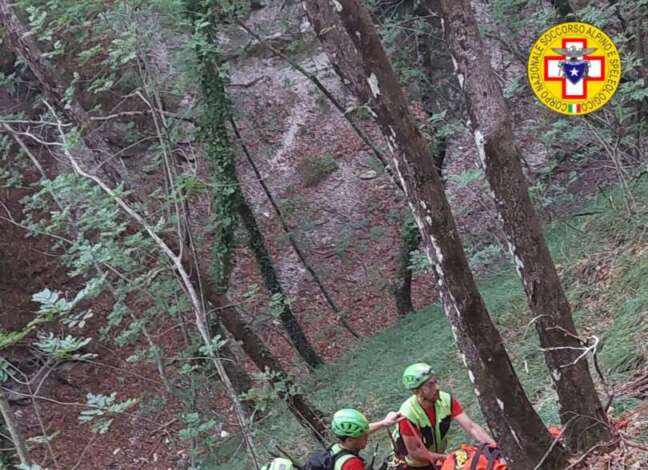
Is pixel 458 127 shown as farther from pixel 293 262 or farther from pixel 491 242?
pixel 293 262

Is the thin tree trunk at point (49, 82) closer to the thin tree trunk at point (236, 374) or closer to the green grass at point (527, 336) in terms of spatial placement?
the thin tree trunk at point (236, 374)

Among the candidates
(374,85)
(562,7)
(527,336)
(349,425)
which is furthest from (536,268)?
(562,7)

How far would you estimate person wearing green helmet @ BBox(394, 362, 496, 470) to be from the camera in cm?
532

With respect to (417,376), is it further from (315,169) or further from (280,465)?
(315,169)

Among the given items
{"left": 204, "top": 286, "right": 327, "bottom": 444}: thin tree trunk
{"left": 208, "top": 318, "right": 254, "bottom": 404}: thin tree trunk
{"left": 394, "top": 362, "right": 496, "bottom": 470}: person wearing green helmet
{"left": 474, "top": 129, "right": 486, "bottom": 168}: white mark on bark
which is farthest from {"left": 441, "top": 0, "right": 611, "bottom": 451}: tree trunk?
{"left": 208, "top": 318, "right": 254, "bottom": 404}: thin tree trunk

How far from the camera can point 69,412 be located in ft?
51.7

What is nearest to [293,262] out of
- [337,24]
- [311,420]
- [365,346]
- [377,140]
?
[377,140]

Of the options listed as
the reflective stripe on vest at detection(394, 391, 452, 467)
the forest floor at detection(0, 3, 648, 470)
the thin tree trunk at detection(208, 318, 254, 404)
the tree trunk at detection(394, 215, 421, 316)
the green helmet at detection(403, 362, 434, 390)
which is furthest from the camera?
the tree trunk at detection(394, 215, 421, 316)

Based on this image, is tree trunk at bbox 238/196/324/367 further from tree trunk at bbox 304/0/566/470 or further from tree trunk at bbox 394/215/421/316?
tree trunk at bbox 304/0/566/470

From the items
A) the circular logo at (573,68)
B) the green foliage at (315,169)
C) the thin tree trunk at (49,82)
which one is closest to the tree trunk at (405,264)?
the circular logo at (573,68)

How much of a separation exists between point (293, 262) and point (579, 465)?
1576 cm

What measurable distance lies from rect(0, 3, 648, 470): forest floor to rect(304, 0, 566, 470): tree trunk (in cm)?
41

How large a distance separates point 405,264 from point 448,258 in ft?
35.3

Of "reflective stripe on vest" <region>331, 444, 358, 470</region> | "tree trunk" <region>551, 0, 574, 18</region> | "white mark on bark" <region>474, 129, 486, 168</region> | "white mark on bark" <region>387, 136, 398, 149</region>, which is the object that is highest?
"tree trunk" <region>551, 0, 574, 18</region>
